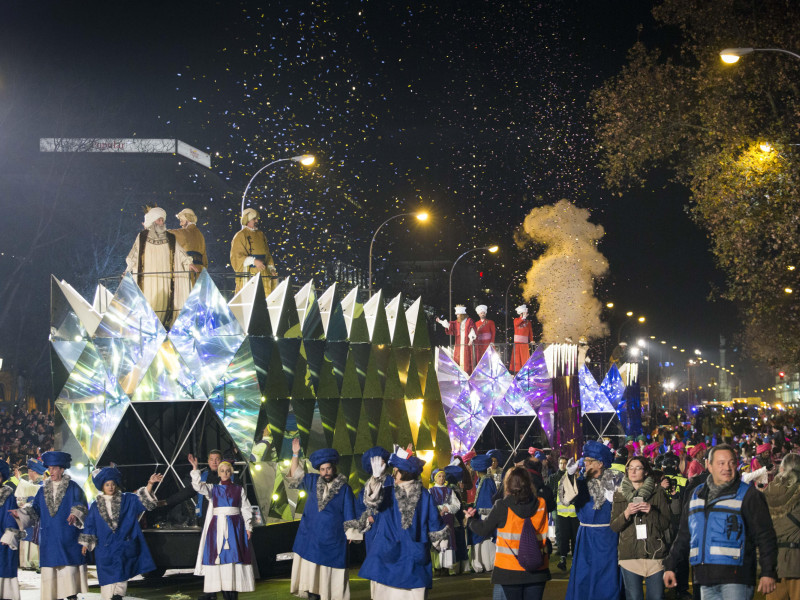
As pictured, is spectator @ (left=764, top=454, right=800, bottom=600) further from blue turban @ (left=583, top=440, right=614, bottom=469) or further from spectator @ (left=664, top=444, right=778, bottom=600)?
spectator @ (left=664, top=444, right=778, bottom=600)

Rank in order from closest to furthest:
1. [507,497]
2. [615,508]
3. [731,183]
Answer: [507,497], [615,508], [731,183]

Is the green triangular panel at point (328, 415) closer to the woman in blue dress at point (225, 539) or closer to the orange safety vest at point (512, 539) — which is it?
the woman in blue dress at point (225, 539)

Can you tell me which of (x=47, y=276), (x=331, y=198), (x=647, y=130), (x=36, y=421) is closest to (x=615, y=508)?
(x=647, y=130)

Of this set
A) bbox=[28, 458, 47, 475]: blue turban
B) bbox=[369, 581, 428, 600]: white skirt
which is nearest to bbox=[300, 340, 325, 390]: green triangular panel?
bbox=[28, 458, 47, 475]: blue turban

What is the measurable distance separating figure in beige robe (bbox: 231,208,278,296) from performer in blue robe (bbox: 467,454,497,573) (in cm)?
451

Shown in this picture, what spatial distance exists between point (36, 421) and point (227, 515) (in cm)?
2076

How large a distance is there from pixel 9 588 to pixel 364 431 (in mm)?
6896

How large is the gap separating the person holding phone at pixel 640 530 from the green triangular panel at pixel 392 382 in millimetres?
9555

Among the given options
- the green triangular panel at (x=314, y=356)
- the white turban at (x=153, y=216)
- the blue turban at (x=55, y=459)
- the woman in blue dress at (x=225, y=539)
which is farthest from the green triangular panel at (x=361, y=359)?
the blue turban at (x=55, y=459)

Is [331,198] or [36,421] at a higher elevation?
[331,198]

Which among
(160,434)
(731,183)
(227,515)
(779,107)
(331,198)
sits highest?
(331,198)

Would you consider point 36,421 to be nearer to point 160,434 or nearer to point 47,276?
point 47,276

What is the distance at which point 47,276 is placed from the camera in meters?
39.2

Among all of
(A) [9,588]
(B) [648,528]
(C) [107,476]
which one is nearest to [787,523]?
(B) [648,528]
